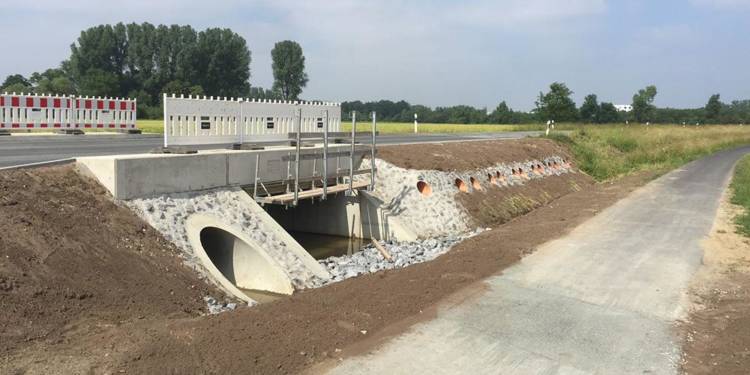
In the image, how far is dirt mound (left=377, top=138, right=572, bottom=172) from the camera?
17.9 meters

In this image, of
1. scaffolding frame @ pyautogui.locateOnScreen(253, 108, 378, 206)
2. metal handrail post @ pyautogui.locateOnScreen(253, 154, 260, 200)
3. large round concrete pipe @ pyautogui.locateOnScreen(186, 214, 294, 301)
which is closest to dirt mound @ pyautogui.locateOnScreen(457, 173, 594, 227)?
scaffolding frame @ pyautogui.locateOnScreen(253, 108, 378, 206)

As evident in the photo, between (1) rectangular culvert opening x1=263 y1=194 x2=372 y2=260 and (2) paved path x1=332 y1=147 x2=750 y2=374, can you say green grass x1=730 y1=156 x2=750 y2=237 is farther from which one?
(1) rectangular culvert opening x1=263 y1=194 x2=372 y2=260

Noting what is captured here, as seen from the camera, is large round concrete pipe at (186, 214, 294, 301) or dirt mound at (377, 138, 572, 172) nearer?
large round concrete pipe at (186, 214, 294, 301)

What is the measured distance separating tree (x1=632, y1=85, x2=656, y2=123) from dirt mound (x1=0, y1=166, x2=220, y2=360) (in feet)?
280

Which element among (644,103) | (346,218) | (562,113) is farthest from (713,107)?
(346,218)

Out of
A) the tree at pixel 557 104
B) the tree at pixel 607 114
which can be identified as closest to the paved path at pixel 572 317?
the tree at pixel 557 104

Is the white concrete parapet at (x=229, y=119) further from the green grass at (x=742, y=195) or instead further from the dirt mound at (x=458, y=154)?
the green grass at (x=742, y=195)

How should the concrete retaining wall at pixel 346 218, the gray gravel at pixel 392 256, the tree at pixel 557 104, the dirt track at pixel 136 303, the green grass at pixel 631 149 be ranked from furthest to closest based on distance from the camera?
1. the tree at pixel 557 104
2. the green grass at pixel 631 149
3. the concrete retaining wall at pixel 346 218
4. the gray gravel at pixel 392 256
5. the dirt track at pixel 136 303

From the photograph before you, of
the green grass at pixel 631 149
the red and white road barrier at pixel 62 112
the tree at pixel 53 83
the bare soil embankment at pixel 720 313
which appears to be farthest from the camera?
the tree at pixel 53 83

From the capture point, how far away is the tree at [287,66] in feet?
312

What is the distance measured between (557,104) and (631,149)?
55.9ft

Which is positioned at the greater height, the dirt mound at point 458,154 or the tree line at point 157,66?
the tree line at point 157,66

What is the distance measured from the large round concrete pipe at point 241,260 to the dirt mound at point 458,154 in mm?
7133

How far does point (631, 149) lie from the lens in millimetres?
38688
